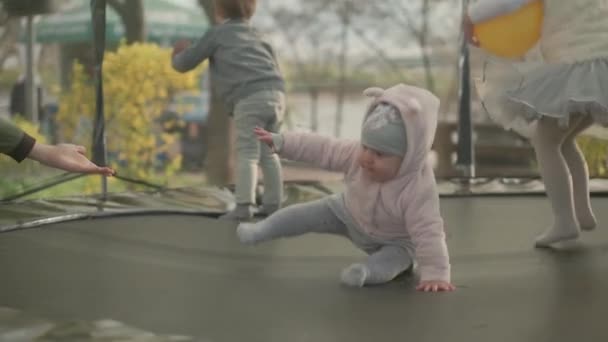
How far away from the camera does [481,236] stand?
2.29m

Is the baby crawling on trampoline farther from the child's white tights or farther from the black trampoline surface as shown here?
the child's white tights

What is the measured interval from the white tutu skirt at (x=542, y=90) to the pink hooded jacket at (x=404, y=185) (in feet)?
1.17

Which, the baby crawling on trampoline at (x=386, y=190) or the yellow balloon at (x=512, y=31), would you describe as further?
the yellow balloon at (x=512, y=31)

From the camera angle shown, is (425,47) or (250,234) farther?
(425,47)

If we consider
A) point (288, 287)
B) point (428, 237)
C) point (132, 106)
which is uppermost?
point (132, 106)

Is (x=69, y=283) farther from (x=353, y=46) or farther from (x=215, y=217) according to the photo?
(x=353, y=46)

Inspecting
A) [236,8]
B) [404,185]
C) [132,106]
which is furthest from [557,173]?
[132,106]

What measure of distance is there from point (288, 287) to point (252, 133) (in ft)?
3.05

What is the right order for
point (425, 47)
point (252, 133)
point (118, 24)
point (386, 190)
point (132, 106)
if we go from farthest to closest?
1. point (425, 47)
2. point (132, 106)
3. point (118, 24)
4. point (252, 133)
5. point (386, 190)

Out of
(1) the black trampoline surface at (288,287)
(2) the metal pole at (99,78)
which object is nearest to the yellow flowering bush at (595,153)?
(1) the black trampoline surface at (288,287)

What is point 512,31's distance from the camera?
2.05 m

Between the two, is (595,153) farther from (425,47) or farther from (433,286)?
(433,286)

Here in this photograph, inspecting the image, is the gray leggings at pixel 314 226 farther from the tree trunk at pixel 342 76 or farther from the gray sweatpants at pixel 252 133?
the tree trunk at pixel 342 76

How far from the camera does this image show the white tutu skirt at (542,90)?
188 centimetres
